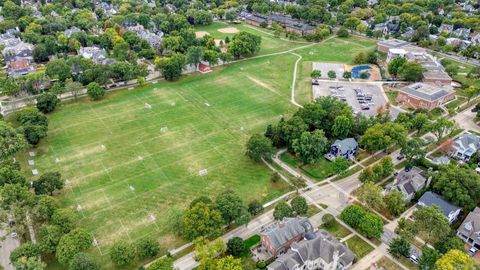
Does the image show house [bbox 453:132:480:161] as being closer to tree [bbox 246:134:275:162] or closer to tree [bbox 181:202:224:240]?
tree [bbox 246:134:275:162]

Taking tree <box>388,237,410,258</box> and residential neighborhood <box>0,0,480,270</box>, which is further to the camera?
residential neighborhood <box>0,0,480,270</box>

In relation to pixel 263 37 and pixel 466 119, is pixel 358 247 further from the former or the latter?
pixel 263 37

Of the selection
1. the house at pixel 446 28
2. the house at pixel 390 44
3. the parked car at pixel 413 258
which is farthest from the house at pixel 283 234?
the house at pixel 446 28

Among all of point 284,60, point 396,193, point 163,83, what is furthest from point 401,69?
point 163,83

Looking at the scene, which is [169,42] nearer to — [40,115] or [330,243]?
[40,115]

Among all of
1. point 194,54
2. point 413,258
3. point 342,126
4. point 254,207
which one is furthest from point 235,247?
point 194,54

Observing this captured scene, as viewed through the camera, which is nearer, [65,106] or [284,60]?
[65,106]

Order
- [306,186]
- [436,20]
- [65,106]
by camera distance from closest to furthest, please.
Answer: [306,186], [65,106], [436,20]

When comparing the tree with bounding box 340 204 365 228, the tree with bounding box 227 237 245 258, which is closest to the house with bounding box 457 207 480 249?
the tree with bounding box 340 204 365 228
